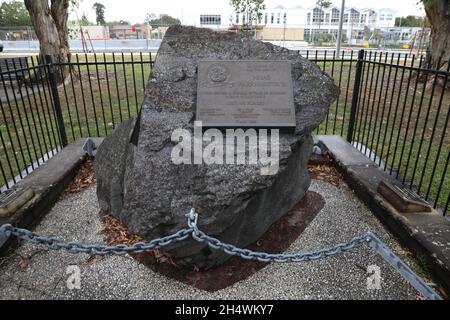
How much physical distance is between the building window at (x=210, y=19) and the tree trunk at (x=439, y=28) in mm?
50951

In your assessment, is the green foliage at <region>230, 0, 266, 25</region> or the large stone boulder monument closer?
the large stone boulder monument

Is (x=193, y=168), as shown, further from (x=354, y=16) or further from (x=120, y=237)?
(x=354, y=16)

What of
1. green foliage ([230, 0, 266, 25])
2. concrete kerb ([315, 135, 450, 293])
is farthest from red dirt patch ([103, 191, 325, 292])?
green foliage ([230, 0, 266, 25])

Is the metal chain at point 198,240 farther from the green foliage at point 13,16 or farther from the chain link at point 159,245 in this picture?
the green foliage at point 13,16

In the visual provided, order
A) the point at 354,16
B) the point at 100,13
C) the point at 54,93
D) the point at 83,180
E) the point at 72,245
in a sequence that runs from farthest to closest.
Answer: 1. the point at 100,13
2. the point at 354,16
3. the point at 54,93
4. the point at 83,180
5. the point at 72,245

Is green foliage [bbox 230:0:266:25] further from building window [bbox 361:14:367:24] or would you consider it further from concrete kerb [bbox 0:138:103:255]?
building window [bbox 361:14:367:24]

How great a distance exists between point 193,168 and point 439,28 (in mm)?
10795

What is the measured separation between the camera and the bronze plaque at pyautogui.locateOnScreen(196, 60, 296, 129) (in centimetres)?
337

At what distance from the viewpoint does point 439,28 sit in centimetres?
1013

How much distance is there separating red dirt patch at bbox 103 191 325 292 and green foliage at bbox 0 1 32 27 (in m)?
58.6

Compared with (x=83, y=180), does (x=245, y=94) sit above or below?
above

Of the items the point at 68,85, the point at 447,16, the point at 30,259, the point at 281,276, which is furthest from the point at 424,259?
the point at 68,85

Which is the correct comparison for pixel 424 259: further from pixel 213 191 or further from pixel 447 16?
pixel 447 16

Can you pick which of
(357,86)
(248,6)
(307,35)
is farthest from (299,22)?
(357,86)
